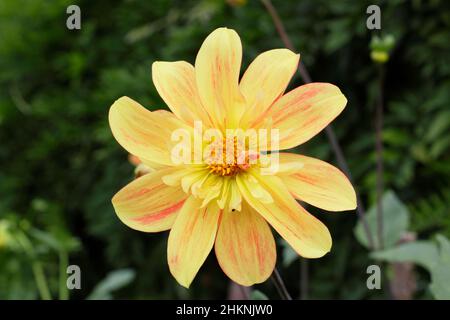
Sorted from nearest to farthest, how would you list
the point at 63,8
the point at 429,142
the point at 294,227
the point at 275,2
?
the point at 294,227 < the point at 429,142 < the point at 275,2 < the point at 63,8

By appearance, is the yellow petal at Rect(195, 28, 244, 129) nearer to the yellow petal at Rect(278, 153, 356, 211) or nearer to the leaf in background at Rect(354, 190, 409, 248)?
the yellow petal at Rect(278, 153, 356, 211)

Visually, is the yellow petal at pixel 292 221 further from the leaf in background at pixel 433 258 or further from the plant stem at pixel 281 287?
the leaf in background at pixel 433 258

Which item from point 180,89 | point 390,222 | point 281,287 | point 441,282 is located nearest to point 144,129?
point 180,89

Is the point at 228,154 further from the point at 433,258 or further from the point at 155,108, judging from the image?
the point at 155,108

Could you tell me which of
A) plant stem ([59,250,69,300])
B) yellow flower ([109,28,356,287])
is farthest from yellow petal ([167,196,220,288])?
plant stem ([59,250,69,300])
